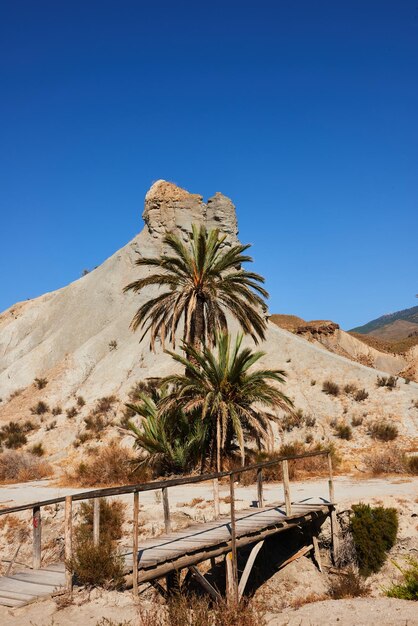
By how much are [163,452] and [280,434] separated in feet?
32.4

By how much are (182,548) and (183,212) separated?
136 ft

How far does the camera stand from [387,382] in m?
31.7

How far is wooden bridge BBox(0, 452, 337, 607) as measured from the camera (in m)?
8.55

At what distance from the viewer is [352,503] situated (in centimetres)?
1399

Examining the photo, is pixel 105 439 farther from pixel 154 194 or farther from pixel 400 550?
pixel 154 194

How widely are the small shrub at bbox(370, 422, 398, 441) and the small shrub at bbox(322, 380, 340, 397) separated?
14.9 ft

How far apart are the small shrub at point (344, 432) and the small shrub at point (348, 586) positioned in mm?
14982

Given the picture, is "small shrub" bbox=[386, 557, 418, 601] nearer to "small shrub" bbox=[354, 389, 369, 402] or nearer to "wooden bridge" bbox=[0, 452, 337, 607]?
"wooden bridge" bbox=[0, 452, 337, 607]

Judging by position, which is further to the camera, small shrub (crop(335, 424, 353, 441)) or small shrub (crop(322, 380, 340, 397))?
small shrub (crop(322, 380, 340, 397))

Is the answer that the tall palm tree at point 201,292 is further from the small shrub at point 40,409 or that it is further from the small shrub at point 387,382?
the small shrub at point 40,409

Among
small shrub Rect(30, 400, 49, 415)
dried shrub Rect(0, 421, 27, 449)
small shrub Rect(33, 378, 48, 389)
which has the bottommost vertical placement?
dried shrub Rect(0, 421, 27, 449)

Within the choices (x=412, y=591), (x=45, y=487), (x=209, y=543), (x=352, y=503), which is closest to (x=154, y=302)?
(x=45, y=487)

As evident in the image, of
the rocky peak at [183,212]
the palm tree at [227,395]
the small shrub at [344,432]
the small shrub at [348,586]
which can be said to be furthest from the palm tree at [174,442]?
the rocky peak at [183,212]

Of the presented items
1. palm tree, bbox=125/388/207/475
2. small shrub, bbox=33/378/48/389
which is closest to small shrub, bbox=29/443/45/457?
small shrub, bbox=33/378/48/389
